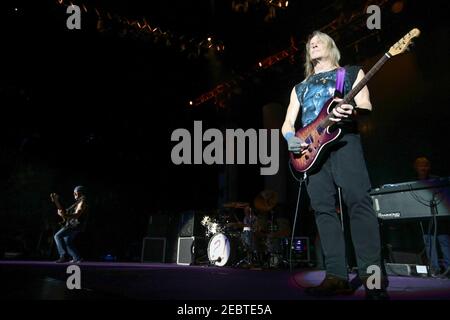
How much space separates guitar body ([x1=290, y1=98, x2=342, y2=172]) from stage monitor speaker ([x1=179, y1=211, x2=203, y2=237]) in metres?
A: 5.91

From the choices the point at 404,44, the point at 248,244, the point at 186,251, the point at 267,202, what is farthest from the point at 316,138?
the point at 186,251

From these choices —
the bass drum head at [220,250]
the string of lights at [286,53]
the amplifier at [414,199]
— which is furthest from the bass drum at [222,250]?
the string of lights at [286,53]

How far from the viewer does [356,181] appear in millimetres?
2070

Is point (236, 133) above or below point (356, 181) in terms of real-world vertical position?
above

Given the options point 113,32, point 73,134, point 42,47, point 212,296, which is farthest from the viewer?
point 73,134

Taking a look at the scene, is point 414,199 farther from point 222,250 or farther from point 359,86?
point 222,250

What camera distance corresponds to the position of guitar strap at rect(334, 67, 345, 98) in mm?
2174

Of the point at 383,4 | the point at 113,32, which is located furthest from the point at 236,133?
the point at 383,4

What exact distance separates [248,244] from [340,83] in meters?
4.57

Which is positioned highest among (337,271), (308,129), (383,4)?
(383,4)

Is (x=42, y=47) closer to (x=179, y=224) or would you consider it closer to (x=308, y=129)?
(x=179, y=224)

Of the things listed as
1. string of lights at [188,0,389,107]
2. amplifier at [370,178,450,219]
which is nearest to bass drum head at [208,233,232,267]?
amplifier at [370,178,450,219]

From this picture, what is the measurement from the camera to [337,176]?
2.15m
